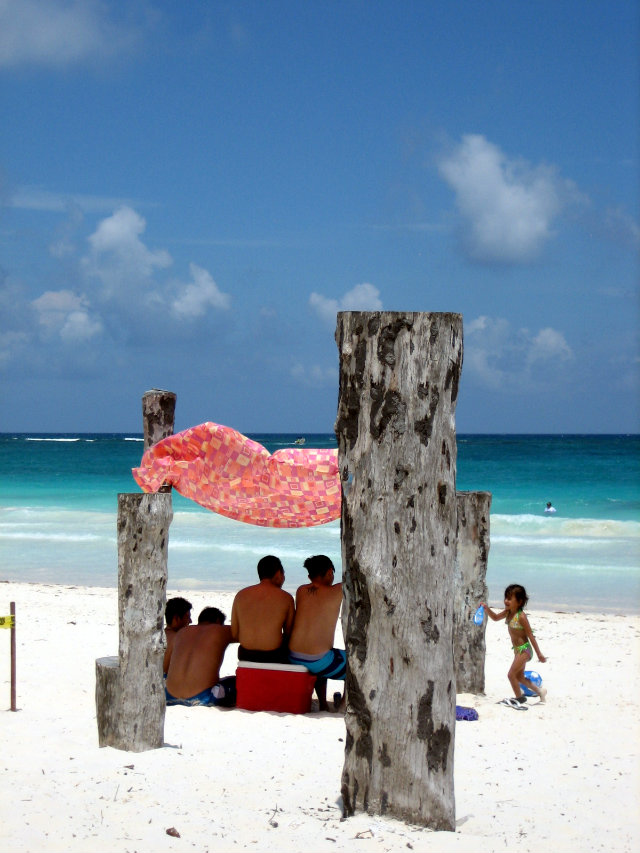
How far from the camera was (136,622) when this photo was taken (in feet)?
17.6

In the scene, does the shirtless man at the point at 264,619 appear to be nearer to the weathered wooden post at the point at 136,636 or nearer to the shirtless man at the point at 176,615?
the shirtless man at the point at 176,615

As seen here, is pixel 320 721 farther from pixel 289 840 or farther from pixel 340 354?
pixel 340 354

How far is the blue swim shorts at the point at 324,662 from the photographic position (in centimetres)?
664

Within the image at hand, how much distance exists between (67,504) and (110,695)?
23556 mm

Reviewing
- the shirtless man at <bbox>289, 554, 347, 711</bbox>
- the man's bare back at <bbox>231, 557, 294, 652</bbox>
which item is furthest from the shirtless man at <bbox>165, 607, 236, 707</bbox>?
the shirtless man at <bbox>289, 554, 347, 711</bbox>

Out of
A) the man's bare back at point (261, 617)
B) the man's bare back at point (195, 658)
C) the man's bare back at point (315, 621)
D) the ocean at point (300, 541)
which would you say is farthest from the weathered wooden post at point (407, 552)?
the ocean at point (300, 541)

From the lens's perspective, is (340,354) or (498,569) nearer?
(340,354)

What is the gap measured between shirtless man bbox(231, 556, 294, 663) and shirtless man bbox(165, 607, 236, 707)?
0.14 meters

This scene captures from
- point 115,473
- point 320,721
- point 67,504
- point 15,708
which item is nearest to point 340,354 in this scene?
point 320,721

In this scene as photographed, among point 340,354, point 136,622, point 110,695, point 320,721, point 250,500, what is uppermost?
point 340,354

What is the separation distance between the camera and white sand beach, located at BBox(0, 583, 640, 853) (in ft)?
13.2

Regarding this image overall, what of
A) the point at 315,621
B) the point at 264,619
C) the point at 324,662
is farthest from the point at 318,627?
the point at 264,619

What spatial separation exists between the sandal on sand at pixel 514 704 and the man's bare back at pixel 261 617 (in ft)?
5.88

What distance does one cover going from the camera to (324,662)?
6645mm
